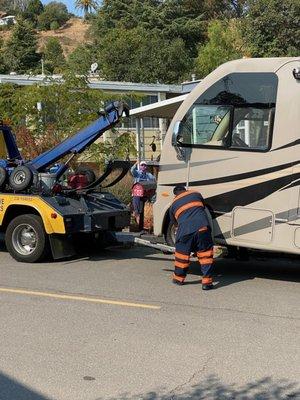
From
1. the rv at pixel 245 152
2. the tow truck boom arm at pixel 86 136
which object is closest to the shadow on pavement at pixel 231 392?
the rv at pixel 245 152

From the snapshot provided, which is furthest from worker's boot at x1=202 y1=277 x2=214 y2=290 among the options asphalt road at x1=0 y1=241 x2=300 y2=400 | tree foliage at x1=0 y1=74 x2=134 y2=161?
tree foliage at x1=0 y1=74 x2=134 y2=161

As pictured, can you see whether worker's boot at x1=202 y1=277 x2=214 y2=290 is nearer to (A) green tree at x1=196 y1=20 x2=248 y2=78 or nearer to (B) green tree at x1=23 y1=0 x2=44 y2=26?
(A) green tree at x1=196 y1=20 x2=248 y2=78

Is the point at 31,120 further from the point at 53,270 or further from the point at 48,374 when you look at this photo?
the point at 48,374

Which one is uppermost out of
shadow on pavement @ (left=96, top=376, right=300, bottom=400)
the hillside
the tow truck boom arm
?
the hillside

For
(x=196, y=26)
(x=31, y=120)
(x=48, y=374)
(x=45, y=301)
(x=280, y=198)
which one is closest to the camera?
(x=48, y=374)

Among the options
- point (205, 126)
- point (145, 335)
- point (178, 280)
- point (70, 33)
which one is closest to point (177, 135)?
point (205, 126)

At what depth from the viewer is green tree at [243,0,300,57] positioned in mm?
32688

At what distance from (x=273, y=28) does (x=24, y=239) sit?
2681 centimetres

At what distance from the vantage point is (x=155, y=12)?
171 ft

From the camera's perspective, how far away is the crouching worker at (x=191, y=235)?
8.12 m

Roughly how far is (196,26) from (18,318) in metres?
47.2

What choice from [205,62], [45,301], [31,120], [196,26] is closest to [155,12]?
[196,26]

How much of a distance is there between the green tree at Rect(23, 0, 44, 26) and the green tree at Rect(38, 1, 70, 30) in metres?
0.94

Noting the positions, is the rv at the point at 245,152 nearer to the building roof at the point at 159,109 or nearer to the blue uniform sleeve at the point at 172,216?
the blue uniform sleeve at the point at 172,216
